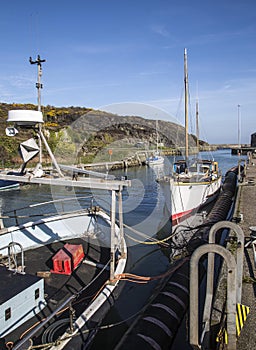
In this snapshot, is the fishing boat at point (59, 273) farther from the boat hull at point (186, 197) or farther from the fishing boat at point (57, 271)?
the boat hull at point (186, 197)

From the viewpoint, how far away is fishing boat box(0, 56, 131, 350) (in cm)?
496

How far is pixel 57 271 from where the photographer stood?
302 inches

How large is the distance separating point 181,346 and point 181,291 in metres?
1.31

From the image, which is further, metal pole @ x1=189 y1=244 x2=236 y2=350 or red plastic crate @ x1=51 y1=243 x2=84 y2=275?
red plastic crate @ x1=51 y1=243 x2=84 y2=275

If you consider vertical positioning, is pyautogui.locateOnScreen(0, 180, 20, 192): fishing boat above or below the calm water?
above

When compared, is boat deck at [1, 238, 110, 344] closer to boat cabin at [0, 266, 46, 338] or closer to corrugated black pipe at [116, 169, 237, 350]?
boat cabin at [0, 266, 46, 338]

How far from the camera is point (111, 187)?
5992 mm

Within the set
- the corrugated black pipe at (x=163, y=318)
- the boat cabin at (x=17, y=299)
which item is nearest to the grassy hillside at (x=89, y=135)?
the corrugated black pipe at (x=163, y=318)

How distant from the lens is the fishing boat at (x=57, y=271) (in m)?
4.96

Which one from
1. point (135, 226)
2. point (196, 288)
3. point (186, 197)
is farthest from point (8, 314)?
point (186, 197)

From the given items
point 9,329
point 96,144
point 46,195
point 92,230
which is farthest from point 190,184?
point 96,144

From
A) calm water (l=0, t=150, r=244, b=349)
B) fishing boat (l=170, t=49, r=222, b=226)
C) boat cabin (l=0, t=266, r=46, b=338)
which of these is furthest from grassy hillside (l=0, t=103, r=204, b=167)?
boat cabin (l=0, t=266, r=46, b=338)

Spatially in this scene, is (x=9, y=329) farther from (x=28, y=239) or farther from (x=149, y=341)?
(x=28, y=239)

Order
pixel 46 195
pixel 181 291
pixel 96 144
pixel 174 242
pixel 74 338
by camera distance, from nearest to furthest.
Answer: pixel 74 338 < pixel 181 291 < pixel 174 242 < pixel 46 195 < pixel 96 144
